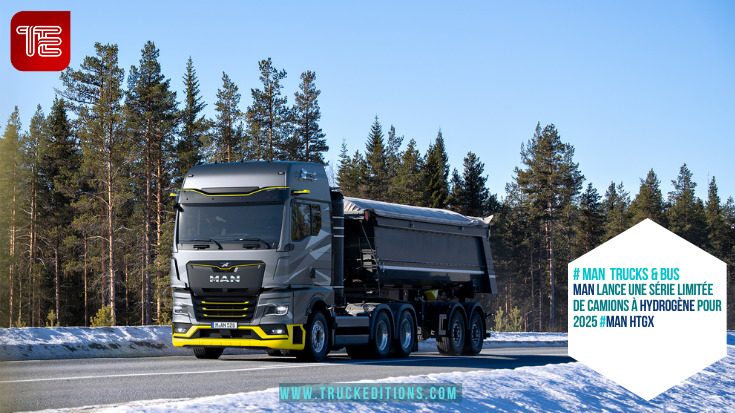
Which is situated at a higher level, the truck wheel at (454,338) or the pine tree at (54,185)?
the pine tree at (54,185)

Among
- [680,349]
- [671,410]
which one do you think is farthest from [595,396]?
[680,349]

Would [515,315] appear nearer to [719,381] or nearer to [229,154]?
[229,154]

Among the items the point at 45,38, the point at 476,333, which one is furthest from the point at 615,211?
the point at 45,38

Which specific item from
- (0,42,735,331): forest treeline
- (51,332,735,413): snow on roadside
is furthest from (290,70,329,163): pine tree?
(51,332,735,413): snow on roadside

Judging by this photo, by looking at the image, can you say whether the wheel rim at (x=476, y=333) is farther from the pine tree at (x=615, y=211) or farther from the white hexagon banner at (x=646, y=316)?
the pine tree at (x=615, y=211)

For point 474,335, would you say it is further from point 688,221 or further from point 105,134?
point 688,221

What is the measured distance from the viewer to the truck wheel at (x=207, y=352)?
1667 centimetres

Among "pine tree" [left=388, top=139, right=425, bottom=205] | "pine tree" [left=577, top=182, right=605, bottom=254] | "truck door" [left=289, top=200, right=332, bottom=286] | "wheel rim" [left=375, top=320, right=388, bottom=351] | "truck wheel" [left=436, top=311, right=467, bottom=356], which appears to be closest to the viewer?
"truck door" [left=289, top=200, right=332, bottom=286]

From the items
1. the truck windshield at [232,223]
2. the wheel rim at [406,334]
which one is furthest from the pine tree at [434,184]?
the truck windshield at [232,223]

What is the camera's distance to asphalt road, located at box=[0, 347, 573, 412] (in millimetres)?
9479

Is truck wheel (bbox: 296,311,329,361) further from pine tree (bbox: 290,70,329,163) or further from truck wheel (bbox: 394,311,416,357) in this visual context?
pine tree (bbox: 290,70,329,163)

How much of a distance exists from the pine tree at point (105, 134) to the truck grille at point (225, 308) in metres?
31.9

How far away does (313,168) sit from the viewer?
1648cm

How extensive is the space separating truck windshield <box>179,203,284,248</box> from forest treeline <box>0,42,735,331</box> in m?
19.7
